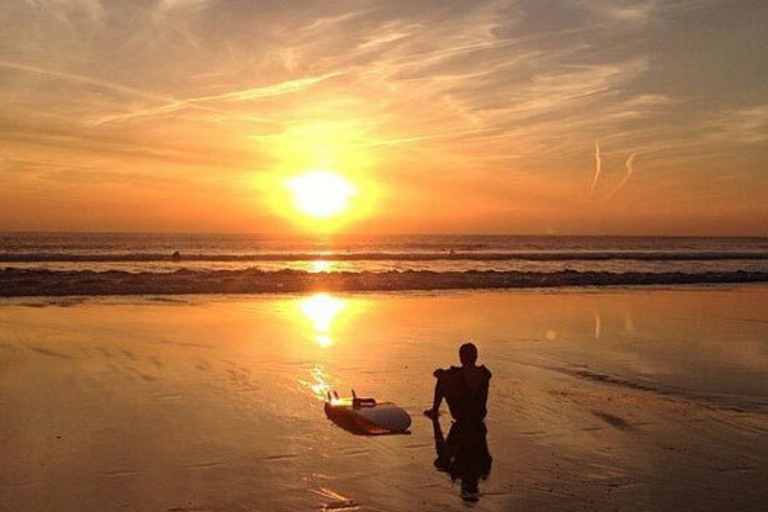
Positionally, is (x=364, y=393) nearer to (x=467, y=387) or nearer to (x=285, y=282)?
Answer: (x=467, y=387)

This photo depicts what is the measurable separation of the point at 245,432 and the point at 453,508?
4030mm

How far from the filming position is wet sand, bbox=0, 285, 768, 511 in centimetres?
823

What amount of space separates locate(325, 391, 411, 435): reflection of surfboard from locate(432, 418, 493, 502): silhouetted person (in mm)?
556

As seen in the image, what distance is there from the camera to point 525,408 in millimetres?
12273

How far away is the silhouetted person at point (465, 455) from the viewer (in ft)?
28.2

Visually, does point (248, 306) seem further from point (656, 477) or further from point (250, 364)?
point (656, 477)

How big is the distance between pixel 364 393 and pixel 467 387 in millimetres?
3334

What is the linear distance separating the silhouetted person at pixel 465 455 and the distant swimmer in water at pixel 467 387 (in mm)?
146

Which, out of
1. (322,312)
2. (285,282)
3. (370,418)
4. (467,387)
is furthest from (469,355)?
(285,282)

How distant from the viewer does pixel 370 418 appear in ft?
34.7

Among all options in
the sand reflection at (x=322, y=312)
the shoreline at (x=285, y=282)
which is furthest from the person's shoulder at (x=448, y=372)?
the shoreline at (x=285, y=282)

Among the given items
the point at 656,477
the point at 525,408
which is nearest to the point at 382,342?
the point at 525,408

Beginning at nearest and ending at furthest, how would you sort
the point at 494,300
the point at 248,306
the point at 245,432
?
the point at 245,432
the point at 248,306
the point at 494,300

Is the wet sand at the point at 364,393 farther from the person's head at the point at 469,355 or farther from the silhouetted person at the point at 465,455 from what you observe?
the person's head at the point at 469,355
